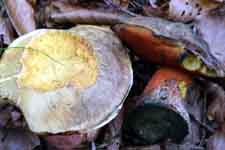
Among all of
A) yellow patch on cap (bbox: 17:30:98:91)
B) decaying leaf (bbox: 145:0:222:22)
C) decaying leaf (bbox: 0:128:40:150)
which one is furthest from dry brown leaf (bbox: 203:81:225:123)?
decaying leaf (bbox: 0:128:40:150)

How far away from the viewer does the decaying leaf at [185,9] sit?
2877mm

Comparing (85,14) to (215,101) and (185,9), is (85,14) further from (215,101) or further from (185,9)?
(215,101)

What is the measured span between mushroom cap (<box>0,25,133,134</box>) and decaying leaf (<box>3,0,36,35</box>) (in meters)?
0.52

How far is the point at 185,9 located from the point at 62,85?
3.84 feet

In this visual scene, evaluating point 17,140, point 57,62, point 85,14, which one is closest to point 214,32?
point 85,14

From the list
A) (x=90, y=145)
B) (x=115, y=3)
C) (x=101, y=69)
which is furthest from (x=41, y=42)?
(x=115, y=3)

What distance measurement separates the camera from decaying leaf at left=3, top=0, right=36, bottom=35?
112 inches

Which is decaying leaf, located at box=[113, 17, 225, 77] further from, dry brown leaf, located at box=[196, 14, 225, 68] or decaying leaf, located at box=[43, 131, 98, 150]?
decaying leaf, located at box=[43, 131, 98, 150]

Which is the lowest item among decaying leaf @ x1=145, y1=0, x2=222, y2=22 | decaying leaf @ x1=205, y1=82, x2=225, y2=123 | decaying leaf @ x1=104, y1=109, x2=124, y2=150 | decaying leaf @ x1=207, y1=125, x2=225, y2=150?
decaying leaf @ x1=207, y1=125, x2=225, y2=150

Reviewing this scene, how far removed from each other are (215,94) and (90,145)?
2.82ft

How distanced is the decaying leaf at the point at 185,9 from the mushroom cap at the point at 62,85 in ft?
2.38

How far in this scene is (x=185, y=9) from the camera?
9.50 feet

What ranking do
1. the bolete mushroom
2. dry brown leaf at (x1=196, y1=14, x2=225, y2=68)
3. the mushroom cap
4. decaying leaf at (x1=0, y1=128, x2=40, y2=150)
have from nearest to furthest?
the mushroom cap → the bolete mushroom → decaying leaf at (x1=0, y1=128, x2=40, y2=150) → dry brown leaf at (x1=196, y1=14, x2=225, y2=68)

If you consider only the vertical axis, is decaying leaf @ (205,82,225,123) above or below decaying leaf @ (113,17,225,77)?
below
